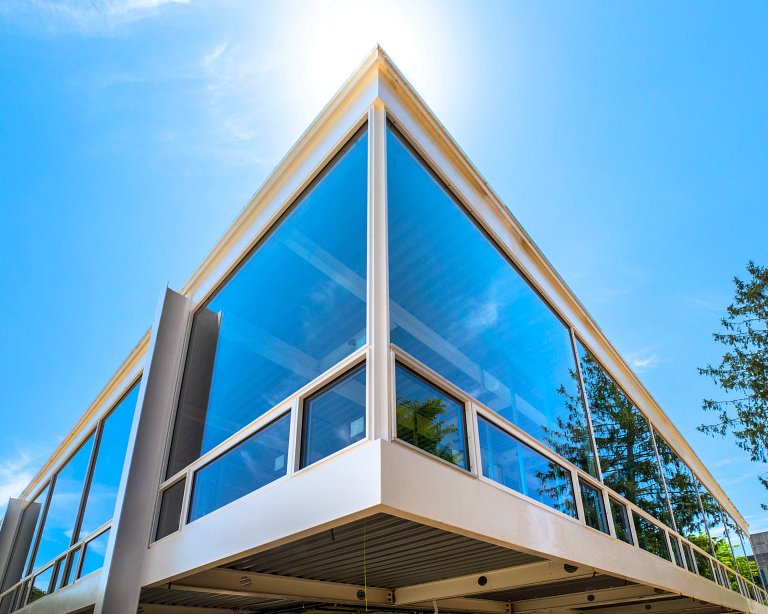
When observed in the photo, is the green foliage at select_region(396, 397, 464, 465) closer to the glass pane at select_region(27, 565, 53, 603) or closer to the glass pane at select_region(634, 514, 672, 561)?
the glass pane at select_region(634, 514, 672, 561)

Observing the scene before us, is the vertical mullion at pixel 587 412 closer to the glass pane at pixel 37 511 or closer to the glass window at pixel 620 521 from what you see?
the glass window at pixel 620 521

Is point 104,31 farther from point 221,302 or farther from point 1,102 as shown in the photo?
point 221,302

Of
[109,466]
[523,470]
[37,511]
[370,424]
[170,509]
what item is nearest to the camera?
[370,424]

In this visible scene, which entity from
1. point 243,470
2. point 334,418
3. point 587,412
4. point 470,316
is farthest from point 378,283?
point 587,412

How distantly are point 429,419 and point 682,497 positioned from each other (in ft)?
24.5

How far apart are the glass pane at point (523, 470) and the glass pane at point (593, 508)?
10.4 inches

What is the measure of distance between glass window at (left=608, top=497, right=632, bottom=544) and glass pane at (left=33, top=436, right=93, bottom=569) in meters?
6.39

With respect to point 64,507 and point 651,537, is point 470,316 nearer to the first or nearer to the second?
point 651,537

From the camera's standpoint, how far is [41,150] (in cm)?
3111

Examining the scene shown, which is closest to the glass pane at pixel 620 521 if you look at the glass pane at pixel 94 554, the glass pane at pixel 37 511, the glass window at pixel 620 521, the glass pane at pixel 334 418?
the glass window at pixel 620 521

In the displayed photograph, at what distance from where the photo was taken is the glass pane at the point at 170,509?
4543 millimetres

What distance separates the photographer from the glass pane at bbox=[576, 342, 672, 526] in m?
6.07

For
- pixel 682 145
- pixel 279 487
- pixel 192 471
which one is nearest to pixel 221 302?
pixel 192 471

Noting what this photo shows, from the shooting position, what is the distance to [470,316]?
4.46 metres
